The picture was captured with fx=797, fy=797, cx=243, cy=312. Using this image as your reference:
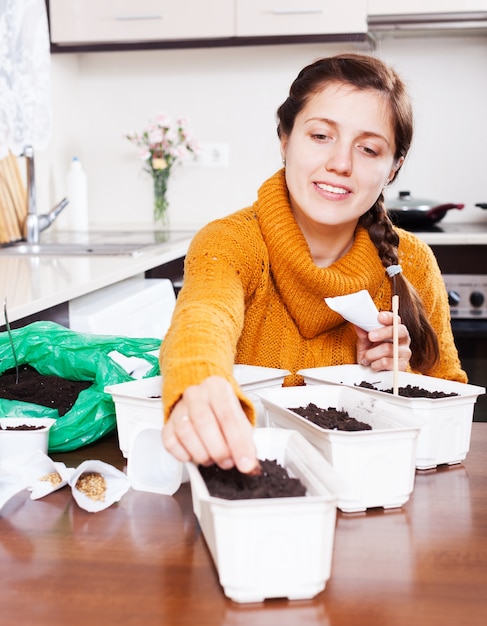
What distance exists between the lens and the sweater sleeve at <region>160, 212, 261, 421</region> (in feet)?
2.48

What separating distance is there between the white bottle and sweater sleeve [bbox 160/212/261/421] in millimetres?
2067

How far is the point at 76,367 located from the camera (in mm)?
1122

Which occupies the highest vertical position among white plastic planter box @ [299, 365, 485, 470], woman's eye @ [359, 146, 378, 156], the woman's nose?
woman's eye @ [359, 146, 378, 156]

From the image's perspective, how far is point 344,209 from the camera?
1324 millimetres

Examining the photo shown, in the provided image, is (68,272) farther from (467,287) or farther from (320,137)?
(467,287)

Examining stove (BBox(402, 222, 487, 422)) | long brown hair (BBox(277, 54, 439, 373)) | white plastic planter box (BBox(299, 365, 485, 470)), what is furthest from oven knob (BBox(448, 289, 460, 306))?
white plastic planter box (BBox(299, 365, 485, 470))

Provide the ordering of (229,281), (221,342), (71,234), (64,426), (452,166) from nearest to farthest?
Result: (221,342) → (64,426) → (229,281) → (71,234) → (452,166)

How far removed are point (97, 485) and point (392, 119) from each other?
798 millimetres

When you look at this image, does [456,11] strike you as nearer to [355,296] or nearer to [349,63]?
[349,63]

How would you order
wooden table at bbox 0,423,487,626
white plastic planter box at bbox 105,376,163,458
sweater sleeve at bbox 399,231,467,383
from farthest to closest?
sweater sleeve at bbox 399,231,467,383, white plastic planter box at bbox 105,376,163,458, wooden table at bbox 0,423,487,626

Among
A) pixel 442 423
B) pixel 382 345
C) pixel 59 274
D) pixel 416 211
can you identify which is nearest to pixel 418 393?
pixel 442 423

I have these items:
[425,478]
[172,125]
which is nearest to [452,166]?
[172,125]

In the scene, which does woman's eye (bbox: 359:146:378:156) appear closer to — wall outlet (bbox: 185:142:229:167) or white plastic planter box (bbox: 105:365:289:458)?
white plastic planter box (bbox: 105:365:289:458)

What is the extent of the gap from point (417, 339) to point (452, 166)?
87.0 inches
